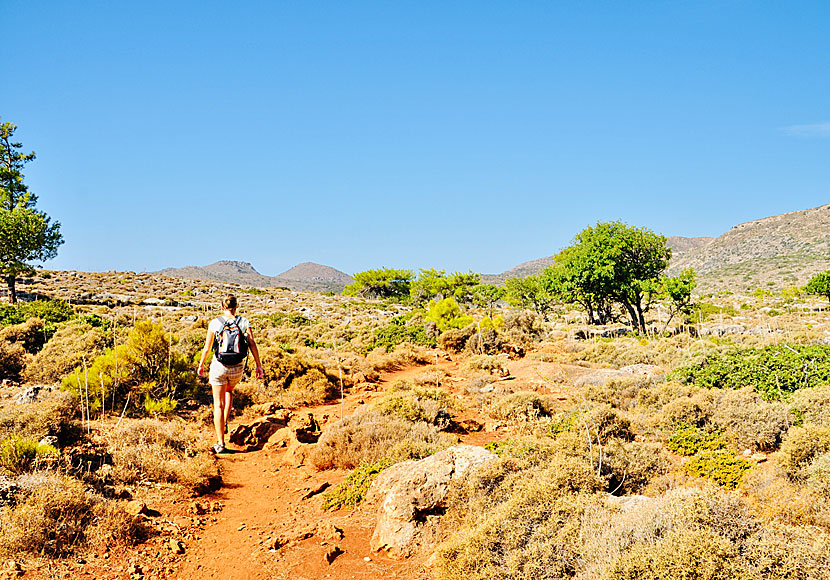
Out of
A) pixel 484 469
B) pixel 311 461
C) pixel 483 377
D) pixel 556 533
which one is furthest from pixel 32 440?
pixel 483 377

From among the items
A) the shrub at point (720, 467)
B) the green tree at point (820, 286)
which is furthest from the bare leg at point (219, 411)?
the green tree at point (820, 286)

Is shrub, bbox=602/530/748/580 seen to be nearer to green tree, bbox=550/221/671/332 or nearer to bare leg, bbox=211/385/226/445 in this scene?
bare leg, bbox=211/385/226/445

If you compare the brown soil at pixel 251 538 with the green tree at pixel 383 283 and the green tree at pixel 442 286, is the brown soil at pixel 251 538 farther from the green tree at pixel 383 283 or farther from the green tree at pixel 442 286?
the green tree at pixel 383 283

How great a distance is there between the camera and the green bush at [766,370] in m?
8.68

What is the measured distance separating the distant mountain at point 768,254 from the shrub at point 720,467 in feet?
262

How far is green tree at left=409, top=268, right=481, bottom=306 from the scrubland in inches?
1450

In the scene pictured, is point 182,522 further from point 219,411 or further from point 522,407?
point 522,407

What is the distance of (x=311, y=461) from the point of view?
6.90 m

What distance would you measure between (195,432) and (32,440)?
2690 millimetres

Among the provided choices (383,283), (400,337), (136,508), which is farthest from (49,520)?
(383,283)

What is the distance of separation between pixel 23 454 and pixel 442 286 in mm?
48843

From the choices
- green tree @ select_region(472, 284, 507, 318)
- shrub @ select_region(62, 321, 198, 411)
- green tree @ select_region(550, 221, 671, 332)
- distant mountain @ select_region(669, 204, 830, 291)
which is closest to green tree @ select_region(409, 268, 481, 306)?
green tree @ select_region(472, 284, 507, 318)

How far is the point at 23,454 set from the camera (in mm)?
5355

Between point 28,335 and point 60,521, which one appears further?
point 28,335
